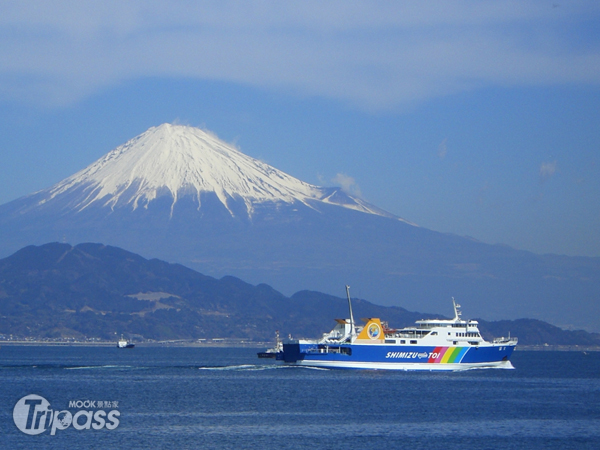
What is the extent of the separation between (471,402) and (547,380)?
3052cm

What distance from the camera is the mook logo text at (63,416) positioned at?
5094 centimetres

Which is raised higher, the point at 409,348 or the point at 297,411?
the point at 409,348

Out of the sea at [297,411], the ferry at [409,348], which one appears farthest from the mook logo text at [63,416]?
the ferry at [409,348]

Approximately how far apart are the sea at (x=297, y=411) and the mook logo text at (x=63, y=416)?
0.08 meters

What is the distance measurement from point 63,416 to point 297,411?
564 inches

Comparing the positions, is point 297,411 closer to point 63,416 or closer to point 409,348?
point 63,416

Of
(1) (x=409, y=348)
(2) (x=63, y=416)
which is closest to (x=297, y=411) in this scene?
(2) (x=63, y=416)

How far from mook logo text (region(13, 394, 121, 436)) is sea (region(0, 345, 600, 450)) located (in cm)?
8

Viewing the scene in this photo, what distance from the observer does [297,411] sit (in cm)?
6003

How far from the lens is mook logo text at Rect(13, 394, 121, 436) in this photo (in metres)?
50.9

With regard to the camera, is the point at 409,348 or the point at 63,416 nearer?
the point at 63,416

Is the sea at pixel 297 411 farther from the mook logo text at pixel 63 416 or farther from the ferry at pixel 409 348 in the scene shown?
the ferry at pixel 409 348

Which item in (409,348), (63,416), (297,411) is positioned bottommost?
(63,416)

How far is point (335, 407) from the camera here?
62031 mm
